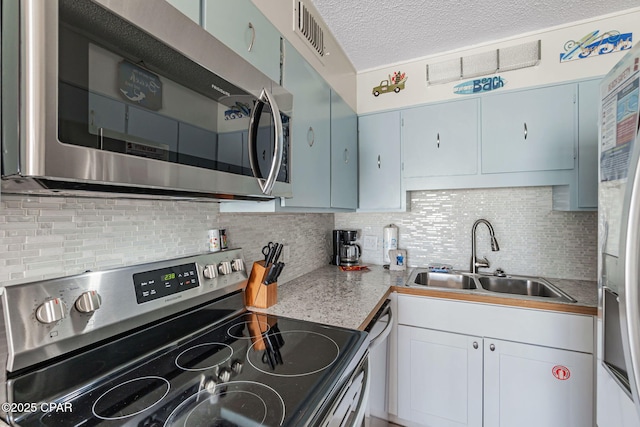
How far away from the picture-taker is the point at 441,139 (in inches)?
77.2

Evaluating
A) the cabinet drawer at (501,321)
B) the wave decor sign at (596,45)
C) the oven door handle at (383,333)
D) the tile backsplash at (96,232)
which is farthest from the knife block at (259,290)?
the wave decor sign at (596,45)

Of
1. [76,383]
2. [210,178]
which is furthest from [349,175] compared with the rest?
[76,383]

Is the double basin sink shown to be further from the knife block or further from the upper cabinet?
the knife block

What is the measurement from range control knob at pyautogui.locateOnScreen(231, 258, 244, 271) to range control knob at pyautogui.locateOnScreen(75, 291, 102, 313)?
52cm

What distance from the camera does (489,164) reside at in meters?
1.84

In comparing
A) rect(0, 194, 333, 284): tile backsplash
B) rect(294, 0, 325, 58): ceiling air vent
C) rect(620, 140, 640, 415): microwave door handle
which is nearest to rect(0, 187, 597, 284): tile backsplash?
rect(0, 194, 333, 284): tile backsplash

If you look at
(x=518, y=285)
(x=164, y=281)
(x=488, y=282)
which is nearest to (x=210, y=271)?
(x=164, y=281)

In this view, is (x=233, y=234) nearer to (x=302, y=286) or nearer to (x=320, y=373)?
(x=302, y=286)

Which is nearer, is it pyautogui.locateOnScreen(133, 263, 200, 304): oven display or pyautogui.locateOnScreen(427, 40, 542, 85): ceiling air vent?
pyautogui.locateOnScreen(133, 263, 200, 304): oven display

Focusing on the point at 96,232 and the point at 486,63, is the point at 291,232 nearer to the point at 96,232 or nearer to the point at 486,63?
the point at 96,232

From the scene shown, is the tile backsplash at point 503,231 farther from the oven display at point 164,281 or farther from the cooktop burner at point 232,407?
the cooktop burner at point 232,407

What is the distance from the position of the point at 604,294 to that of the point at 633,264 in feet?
1.27

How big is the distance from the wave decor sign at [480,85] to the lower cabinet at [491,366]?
1362mm

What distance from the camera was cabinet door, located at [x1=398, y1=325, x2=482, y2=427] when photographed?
157cm
